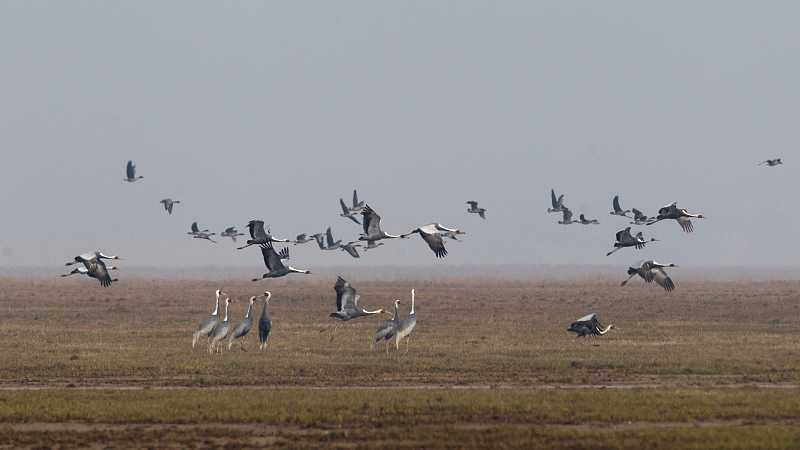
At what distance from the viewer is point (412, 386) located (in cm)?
1845

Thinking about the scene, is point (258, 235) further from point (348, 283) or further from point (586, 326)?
point (586, 326)

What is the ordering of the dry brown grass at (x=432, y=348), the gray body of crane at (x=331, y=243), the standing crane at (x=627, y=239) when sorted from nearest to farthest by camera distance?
the dry brown grass at (x=432, y=348)
the standing crane at (x=627, y=239)
the gray body of crane at (x=331, y=243)

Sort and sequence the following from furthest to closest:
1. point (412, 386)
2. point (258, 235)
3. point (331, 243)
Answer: point (331, 243) < point (258, 235) < point (412, 386)

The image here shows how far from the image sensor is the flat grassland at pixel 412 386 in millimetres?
13328

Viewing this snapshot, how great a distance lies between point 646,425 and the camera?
13.9 meters

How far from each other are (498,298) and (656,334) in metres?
24.8

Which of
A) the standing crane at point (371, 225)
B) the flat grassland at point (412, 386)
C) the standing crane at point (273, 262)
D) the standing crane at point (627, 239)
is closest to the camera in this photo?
the flat grassland at point (412, 386)

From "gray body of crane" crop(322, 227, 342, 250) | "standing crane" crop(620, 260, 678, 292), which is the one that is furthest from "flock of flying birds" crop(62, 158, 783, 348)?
"gray body of crane" crop(322, 227, 342, 250)

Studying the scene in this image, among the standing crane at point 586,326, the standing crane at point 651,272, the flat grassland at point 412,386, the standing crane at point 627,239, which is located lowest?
the flat grassland at point 412,386

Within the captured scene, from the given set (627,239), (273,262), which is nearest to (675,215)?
(627,239)

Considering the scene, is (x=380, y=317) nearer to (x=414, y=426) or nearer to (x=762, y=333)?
(x=762, y=333)

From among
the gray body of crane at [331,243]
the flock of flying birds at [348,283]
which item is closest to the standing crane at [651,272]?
the flock of flying birds at [348,283]

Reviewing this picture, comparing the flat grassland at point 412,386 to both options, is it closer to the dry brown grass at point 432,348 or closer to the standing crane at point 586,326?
the dry brown grass at point 432,348

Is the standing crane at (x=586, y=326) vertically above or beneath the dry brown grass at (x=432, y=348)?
above
